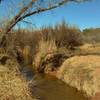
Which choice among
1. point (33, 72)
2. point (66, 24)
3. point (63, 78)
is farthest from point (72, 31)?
point (63, 78)

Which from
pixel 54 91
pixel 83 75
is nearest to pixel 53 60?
pixel 83 75

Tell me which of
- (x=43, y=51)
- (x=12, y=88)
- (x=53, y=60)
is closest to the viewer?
(x=12, y=88)

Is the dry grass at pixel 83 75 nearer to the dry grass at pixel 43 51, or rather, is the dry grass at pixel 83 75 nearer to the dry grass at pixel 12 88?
the dry grass at pixel 43 51

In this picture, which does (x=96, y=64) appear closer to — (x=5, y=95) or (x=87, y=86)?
(x=87, y=86)

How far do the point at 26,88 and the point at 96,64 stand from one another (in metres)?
7.87

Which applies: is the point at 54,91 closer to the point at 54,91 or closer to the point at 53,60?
the point at 54,91

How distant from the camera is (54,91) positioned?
53.3 feet

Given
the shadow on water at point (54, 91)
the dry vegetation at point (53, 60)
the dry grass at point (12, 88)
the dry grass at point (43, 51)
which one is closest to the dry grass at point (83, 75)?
the dry vegetation at point (53, 60)

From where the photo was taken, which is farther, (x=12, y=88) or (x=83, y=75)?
(x=83, y=75)

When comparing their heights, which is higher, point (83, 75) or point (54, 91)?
point (83, 75)

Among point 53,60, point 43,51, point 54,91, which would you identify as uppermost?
point 43,51

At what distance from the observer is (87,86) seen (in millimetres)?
15039

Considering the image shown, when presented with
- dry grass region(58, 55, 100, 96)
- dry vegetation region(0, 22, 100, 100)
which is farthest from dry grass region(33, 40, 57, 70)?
dry grass region(58, 55, 100, 96)

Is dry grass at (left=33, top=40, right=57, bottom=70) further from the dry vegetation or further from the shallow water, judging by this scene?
the shallow water
